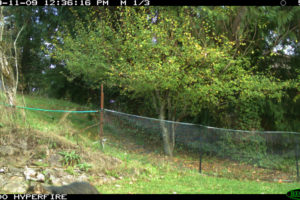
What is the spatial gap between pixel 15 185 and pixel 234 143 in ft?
23.0

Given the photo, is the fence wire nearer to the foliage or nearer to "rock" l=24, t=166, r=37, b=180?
the foliage

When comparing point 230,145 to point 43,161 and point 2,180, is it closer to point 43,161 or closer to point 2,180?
point 43,161

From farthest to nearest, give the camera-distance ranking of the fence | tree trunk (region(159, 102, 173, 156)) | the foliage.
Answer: tree trunk (region(159, 102, 173, 156)), the fence, the foliage

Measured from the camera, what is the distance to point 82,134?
8812 millimetres

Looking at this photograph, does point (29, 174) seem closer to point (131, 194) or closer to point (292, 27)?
point (131, 194)

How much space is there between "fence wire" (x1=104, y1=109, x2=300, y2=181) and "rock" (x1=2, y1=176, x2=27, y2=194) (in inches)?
128

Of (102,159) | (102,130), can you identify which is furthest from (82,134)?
(102,159)

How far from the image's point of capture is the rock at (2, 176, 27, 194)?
18.7 feet

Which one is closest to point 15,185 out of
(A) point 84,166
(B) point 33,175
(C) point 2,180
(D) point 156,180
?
(C) point 2,180

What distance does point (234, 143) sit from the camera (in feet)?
32.2

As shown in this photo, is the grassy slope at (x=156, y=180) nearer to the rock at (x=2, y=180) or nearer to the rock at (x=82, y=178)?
the rock at (x=82, y=178)

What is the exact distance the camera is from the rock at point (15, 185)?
18.7 ft

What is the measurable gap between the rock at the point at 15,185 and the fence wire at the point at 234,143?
3246 millimetres

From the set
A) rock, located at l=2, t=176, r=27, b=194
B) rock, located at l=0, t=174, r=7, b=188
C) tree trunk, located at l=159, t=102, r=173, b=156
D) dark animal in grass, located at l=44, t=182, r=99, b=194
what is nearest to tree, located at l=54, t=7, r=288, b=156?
tree trunk, located at l=159, t=102, r=173, b=156
